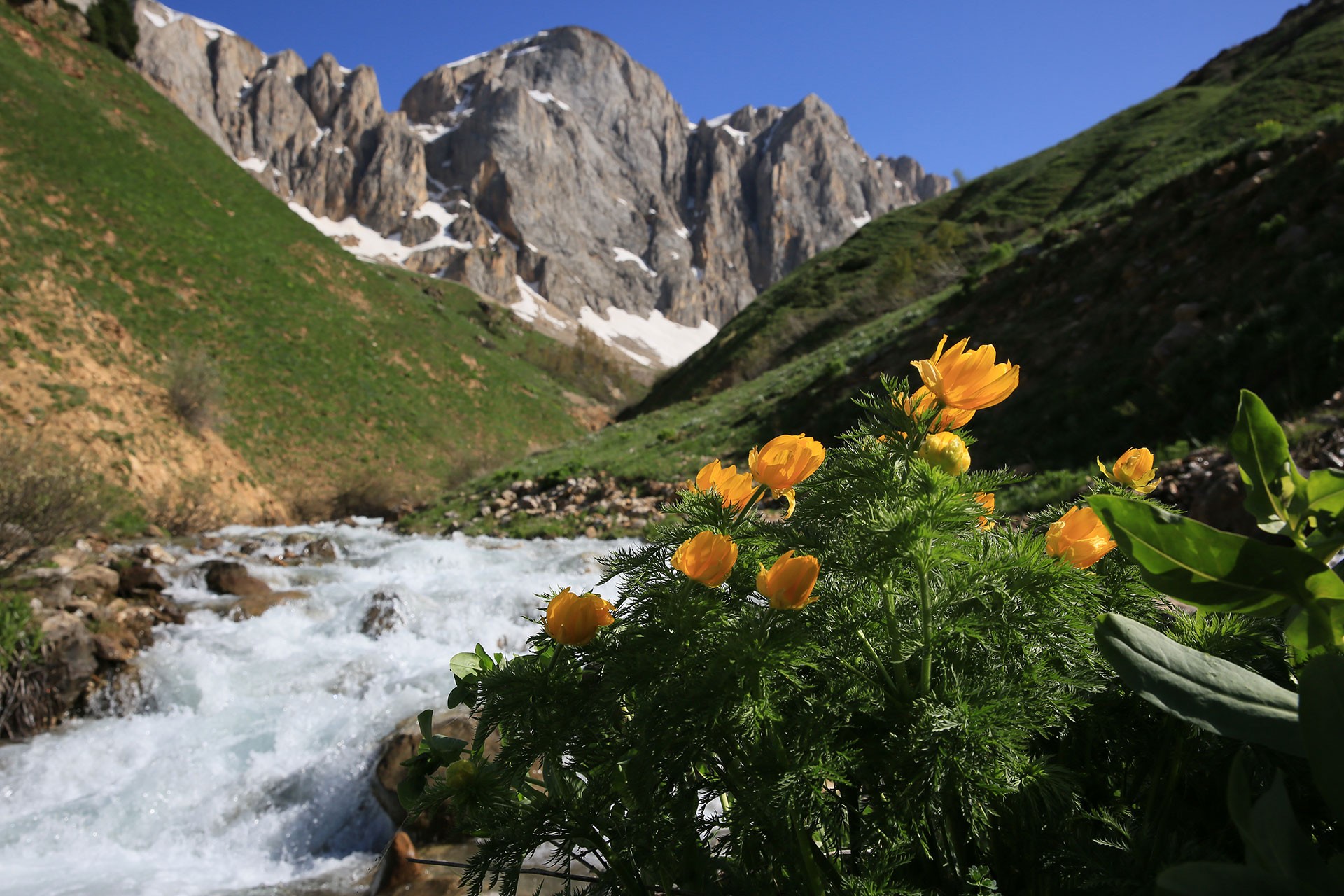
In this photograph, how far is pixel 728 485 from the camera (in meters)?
1.08

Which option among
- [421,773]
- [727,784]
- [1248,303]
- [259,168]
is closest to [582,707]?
[727,784]

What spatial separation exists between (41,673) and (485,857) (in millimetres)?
6230

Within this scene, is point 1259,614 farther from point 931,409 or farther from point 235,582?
point 235,582

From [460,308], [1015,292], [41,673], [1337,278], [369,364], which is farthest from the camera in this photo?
[460,308]

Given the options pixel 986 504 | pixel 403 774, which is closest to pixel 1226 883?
pixel 986 504

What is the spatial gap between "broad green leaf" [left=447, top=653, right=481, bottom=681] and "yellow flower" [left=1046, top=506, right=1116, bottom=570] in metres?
0.86

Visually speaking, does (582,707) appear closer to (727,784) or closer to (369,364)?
(727,784)

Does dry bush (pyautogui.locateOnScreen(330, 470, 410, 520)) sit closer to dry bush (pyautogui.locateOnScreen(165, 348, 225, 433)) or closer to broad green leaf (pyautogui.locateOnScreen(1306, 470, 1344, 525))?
dry bush (pyautogui.locateOnScreen(165, 348, 225, 433))

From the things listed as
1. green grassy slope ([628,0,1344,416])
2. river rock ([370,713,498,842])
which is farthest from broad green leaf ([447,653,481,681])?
green grassy slope ([628,0,1344,416])

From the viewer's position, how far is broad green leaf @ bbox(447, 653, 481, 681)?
1059mm

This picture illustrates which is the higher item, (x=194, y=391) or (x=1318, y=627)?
(x=194, y=391)

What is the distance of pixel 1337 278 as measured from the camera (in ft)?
21.4

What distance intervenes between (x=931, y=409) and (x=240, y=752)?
5548mm

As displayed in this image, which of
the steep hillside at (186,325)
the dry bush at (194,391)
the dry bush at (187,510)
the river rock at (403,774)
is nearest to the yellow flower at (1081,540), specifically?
the river rock at (403,774)
